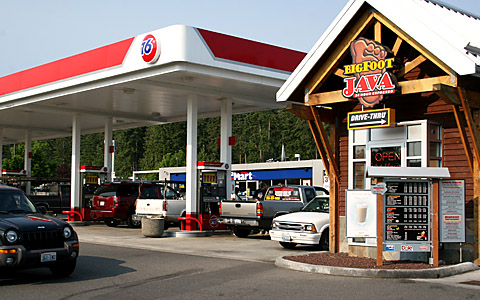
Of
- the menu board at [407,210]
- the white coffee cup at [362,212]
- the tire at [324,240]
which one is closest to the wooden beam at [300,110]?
the white coffee cup at [362,212]

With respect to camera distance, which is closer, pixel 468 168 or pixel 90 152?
pixel 468 168

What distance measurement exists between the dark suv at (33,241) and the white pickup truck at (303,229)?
6.39 m

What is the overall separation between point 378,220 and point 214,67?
8.70m

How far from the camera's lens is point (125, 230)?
76.4 feet

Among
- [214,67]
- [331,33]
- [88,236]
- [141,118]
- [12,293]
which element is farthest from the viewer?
[141,118]

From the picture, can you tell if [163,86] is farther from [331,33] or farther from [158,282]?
[158,282]

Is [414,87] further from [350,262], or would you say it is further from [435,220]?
Result: [350,262]

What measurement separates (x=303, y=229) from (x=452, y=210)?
453cm

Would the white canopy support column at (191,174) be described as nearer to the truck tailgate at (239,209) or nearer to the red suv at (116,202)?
the truck tailgate at (239,209)

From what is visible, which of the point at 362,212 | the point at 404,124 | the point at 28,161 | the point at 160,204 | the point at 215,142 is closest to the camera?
the point at 362,212

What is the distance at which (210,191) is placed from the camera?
71.1ft

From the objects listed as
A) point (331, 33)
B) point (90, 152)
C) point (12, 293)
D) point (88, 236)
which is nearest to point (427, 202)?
point (331, 33)

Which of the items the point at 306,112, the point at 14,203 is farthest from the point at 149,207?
the point at 14,203

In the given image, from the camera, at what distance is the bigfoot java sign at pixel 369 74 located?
41.1 feet
